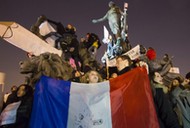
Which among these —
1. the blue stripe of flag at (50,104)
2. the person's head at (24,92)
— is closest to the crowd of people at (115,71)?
the person's head at (24,92)

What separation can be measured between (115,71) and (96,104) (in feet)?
11.8

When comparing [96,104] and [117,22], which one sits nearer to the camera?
[96,104]

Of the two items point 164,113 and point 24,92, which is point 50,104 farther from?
point 164,113

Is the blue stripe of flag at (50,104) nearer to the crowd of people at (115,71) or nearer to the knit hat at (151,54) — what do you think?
the crowd of people at (115,71)

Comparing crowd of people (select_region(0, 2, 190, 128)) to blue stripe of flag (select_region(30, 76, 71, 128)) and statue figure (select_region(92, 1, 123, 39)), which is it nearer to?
statue figure (select_region(92, 1, 123, 39))

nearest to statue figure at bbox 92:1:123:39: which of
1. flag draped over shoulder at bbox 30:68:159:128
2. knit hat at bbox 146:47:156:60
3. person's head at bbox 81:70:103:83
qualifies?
knit hat at bbox 146:47:156:60

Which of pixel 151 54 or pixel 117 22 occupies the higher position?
pixel 117 22

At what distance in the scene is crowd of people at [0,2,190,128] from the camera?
459cm

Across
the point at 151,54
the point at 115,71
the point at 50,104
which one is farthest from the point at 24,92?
the point at 151,54

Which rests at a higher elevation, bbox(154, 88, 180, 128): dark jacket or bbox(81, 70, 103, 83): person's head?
bbox(81, 70, 103, 83): person's head

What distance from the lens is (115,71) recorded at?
316 inches

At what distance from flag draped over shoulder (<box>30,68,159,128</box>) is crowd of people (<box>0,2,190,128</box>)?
0.78 feet

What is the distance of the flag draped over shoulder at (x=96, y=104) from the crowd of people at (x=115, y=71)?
0.78 ft

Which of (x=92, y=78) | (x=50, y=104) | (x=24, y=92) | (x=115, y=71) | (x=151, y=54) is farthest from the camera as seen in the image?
(x=151, y=54)
